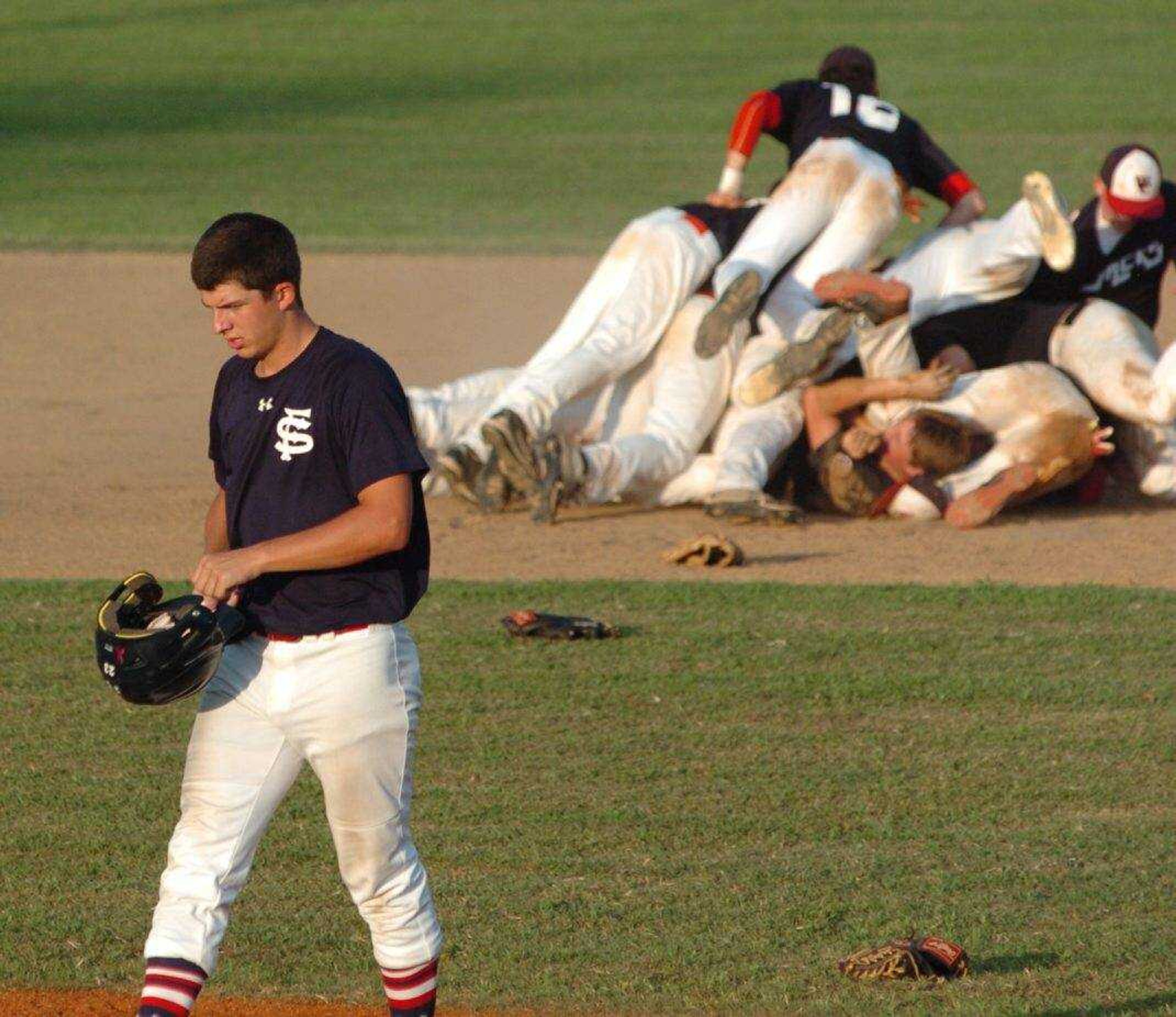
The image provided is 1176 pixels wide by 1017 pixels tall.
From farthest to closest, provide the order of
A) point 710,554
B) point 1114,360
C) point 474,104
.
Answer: point 474,104 → point 1114,360 → point 710,554

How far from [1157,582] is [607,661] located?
108 inches

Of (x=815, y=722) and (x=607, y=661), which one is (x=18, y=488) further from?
(x=815, y=722)

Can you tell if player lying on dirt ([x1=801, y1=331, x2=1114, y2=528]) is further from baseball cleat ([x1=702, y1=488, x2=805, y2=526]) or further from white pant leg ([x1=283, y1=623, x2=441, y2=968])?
white pant leg ([x1=283, y1=623, x2=441, y2=968])

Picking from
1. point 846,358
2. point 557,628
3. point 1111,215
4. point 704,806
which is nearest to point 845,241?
point 846,358

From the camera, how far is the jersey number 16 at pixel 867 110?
1088 centimetres

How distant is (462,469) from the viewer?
972 centimetres

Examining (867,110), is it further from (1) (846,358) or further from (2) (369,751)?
(2) (369,751)

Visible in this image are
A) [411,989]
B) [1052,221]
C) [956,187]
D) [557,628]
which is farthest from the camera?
[956,187]

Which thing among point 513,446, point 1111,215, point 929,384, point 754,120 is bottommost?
point 513,446

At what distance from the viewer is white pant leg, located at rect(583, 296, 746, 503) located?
982 centimetres

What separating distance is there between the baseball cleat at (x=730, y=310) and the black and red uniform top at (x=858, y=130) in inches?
49.2

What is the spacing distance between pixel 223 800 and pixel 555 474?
5503 mm

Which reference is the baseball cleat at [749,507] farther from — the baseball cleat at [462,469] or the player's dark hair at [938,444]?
the baseball cleat at [462,469]

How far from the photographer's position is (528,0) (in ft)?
131
